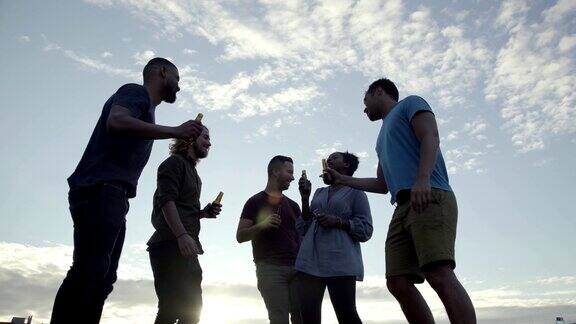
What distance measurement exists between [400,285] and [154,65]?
123 inches

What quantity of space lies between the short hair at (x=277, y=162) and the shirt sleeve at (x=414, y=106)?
3.26 metres

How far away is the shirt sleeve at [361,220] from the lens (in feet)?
19.7

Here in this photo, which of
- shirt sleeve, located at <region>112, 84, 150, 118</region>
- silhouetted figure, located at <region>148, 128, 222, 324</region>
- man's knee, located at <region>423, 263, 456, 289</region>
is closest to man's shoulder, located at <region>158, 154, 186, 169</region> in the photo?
silhouetted figure, located at <region>148, 128, 222, 324</region>

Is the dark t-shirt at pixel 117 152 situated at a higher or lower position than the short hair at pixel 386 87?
lower

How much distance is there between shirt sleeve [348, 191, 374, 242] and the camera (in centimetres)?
600

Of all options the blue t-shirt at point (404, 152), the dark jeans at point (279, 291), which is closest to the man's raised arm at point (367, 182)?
the blue t-shirt at point (404, 152)

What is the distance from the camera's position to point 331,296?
550 centimetres

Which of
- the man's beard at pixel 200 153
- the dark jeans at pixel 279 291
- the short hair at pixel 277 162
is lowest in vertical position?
the dark jeans at pixel 279 291

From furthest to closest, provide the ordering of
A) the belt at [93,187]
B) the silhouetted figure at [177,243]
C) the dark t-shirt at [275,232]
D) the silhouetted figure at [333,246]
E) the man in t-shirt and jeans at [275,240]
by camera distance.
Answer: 1. the dark t-shirt at [275,232]
2. the man in t-shirt and jeans at [275,240]
3. the silhouetted figure at [333,246]
4. the silhouetted figure at [177,243]
5. the belt at [93,187]

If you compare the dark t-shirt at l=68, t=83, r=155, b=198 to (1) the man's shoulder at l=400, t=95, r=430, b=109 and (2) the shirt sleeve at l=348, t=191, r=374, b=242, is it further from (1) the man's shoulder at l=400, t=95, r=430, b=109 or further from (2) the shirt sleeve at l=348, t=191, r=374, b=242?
(2) the shirt sleeve at l=348, t=191, r=374, b=242

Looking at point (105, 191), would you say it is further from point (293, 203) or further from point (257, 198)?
point (293, 203)

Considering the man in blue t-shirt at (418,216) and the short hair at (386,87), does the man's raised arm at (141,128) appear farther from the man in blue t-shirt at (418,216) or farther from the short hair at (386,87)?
the short hair at (386,87)

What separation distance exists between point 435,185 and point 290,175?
140 inches

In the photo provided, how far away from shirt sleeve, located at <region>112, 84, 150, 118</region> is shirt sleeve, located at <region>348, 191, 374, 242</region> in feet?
10.8
